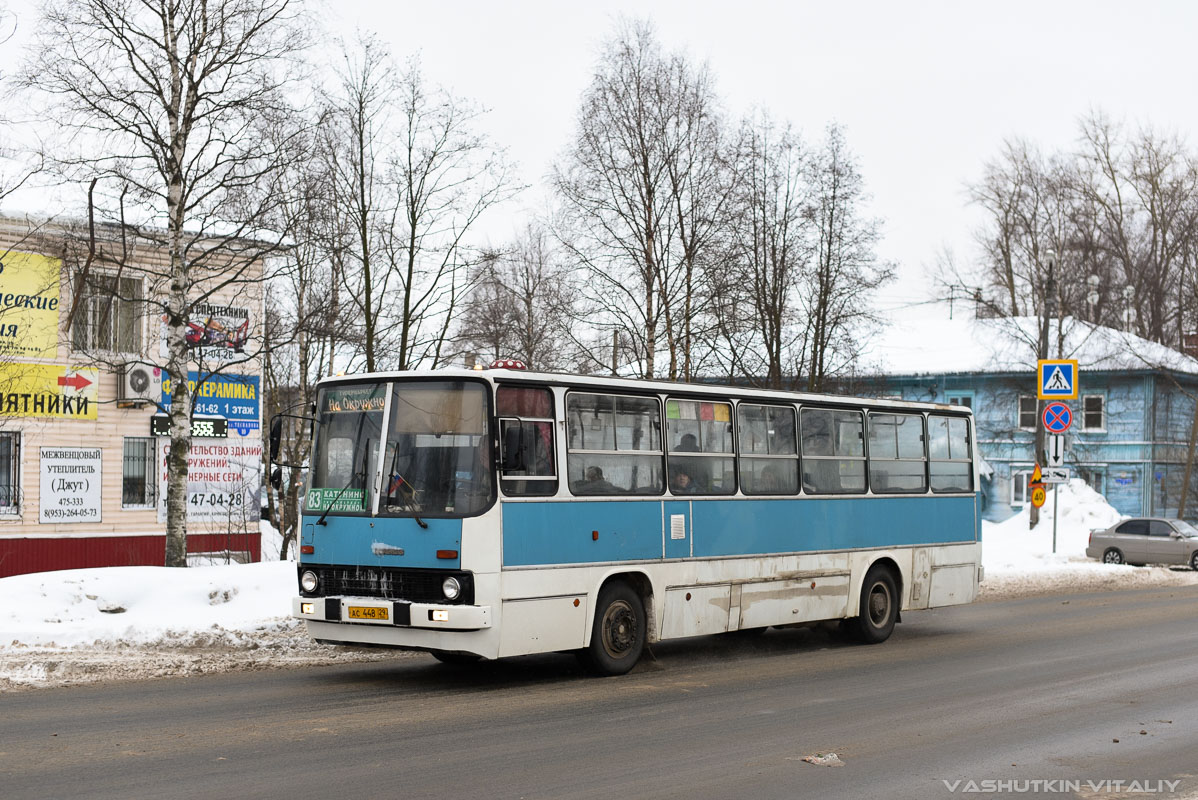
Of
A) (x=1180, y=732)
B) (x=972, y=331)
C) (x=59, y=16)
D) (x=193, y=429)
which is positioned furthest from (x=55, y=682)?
(x=972, y=331)

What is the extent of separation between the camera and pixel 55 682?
38.0ft

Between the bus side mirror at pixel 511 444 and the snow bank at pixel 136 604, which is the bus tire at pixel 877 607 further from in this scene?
the snow bank at pixel 136 604

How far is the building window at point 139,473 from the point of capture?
26.9 meters

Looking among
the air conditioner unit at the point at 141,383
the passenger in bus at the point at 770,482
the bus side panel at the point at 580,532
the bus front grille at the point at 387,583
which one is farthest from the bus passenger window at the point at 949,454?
the air conditioner unit at the point at 141,383

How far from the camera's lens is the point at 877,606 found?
53.0 feet

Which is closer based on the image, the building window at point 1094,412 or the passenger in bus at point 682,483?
the passenger in bus at point 682,483

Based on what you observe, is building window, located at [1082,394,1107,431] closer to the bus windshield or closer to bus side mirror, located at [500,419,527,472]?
bus side mirror, located at [500,419,527,472]

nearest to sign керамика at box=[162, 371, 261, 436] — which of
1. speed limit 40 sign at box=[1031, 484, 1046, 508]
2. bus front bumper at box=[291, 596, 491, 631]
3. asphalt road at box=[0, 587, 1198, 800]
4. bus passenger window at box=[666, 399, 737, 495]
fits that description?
asphalt road at box=[0, 587, 1198, 800]

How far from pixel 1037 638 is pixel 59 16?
15.7 metres

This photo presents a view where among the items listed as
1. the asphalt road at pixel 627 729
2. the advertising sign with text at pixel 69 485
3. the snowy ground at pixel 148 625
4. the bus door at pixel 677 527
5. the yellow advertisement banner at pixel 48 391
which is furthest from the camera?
the advertising sign with text at pixel 69 485

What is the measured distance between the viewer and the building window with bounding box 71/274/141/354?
25.4 metres

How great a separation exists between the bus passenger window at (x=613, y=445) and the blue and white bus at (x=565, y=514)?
20 millimetres

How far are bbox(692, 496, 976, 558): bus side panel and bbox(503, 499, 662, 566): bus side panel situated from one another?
0.83 metres

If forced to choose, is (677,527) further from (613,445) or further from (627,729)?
(627,729)
